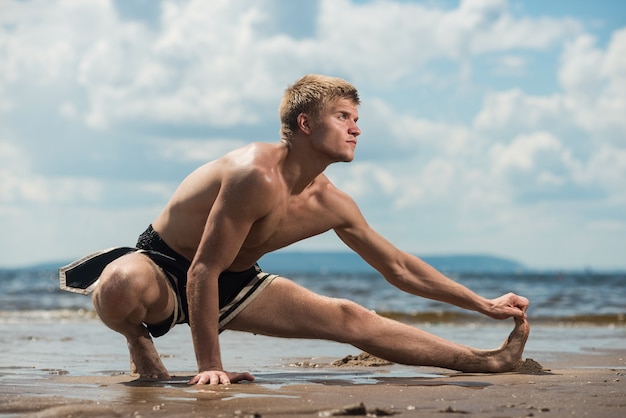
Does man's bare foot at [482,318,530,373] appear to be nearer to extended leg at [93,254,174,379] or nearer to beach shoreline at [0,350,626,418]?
beach shoreline at [0,350,626,418]

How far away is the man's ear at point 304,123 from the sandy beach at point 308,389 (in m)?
1.17

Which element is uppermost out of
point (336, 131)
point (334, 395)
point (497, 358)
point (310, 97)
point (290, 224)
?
point (310, 97)

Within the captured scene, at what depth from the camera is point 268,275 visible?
15.2 feet

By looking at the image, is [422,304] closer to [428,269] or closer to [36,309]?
[36,309]

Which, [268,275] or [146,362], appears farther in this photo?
[268,275]

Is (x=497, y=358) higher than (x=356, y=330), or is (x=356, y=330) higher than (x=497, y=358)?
(x=356, y=330)

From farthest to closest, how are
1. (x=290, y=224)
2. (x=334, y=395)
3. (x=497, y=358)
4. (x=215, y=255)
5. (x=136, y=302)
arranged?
(x=497, y=358), (x=290, y=224), (x=136, y=302), (x=215, y=255), (x=334, y=395)

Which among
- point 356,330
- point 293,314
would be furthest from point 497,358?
point 293,314

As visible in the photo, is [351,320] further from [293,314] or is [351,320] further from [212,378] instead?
[212,378]

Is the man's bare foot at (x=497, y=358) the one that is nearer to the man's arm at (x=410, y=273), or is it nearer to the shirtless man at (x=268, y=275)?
the shirtless man at (x=268, y=275)

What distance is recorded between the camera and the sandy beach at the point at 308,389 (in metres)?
3.13

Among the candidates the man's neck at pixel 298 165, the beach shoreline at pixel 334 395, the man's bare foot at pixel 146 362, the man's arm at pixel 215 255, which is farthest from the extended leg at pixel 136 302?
the man's neck at pixel 298 165

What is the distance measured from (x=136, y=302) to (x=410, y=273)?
147cm

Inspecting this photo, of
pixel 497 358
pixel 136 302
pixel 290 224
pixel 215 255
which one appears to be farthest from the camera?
pixel 497 358
